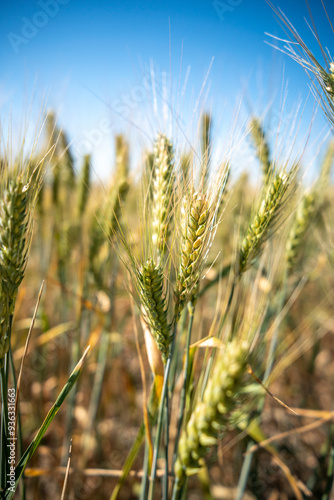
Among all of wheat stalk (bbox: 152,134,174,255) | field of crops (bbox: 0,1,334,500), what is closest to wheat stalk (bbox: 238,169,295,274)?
field of crops (bbox: 0,1,334,500)

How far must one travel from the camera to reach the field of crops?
0.77 m

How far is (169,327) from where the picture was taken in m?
0.76

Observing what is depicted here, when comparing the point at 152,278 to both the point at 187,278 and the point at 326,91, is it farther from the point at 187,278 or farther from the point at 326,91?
the point at 326,91

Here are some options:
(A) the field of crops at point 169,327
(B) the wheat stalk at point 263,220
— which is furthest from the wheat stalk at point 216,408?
(B) the wheat stalk at point 263,220

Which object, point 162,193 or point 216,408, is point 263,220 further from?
point 216,408

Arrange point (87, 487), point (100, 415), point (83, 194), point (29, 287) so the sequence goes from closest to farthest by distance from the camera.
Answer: point (87, 487) → point (83, 194) → point (100, 415) → point (29, 287)

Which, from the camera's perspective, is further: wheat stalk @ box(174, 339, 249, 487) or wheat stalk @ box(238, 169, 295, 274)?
wheat stalk @ box(238, 169, 295, 274)

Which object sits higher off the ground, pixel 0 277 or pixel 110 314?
pixel 0 277

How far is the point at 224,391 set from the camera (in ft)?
2.07

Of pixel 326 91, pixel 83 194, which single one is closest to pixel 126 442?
pixel 83 194

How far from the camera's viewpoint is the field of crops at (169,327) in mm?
771

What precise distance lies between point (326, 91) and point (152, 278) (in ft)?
2.54

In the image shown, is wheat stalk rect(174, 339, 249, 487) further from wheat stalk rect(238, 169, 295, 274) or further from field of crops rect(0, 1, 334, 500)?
wheat stalk rect(238, 169, 295, 274)

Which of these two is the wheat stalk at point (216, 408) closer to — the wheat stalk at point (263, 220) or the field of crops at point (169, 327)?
the field of crops at point (169, 327)
